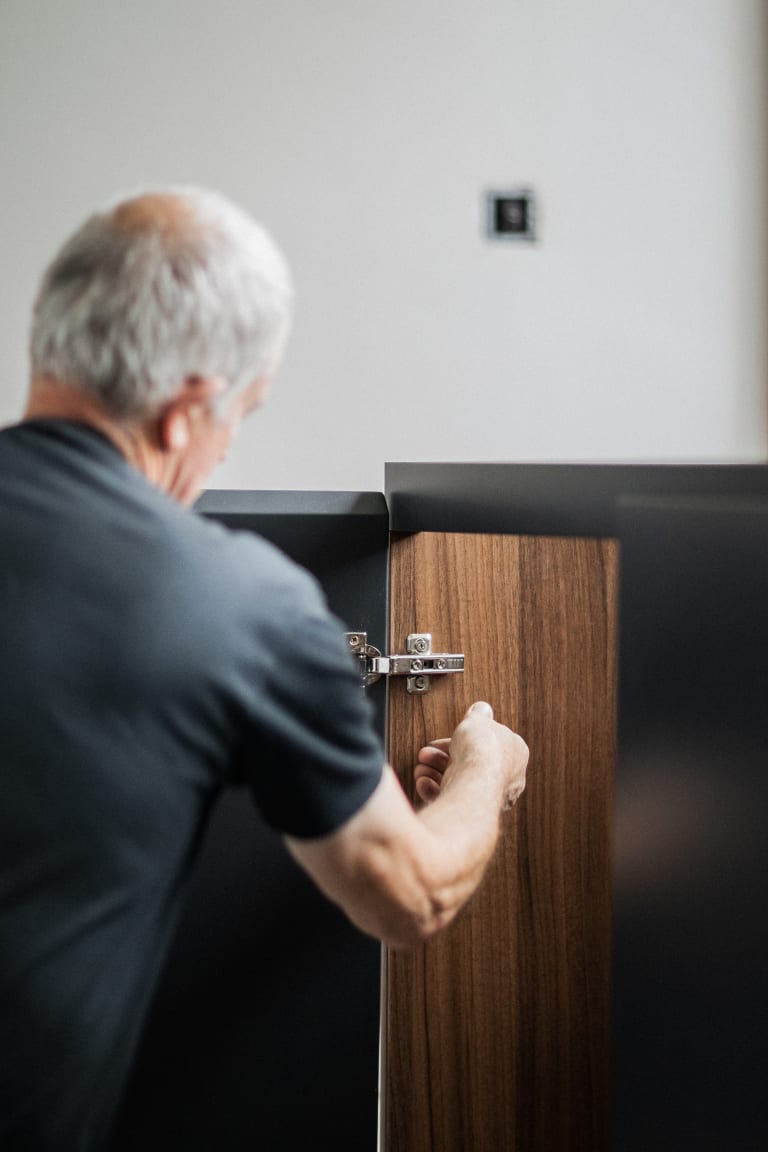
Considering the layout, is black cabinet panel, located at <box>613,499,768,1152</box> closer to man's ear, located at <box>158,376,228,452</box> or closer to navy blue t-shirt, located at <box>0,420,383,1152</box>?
navy blue t-shirt, located at <box>0,420,383,1152</box>

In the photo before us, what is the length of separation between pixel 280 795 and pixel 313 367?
1.25 meters

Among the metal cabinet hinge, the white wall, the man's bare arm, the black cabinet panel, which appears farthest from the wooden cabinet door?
the white wall

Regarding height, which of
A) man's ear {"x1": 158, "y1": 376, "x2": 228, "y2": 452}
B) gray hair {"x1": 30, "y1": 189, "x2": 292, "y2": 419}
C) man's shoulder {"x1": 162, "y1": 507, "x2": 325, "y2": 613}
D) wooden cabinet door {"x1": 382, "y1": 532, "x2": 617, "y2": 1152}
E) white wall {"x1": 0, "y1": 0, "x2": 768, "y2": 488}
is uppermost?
white wall {"x1": 0, "y1": 0, "x2": 768, "y2": 488}

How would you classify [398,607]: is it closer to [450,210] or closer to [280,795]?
[280,795]

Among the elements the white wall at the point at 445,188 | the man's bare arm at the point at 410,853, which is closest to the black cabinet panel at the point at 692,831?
the man's bare arm at the point at 410,853

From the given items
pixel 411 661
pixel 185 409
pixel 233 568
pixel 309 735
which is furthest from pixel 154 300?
pixel 411 661

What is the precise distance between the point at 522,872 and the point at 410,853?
0.50 m

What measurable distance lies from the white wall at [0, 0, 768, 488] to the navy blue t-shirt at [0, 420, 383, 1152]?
1180 mm

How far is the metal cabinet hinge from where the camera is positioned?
121 centimetres

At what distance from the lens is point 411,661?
122cm

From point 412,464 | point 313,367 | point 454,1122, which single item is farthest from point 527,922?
point 313,367

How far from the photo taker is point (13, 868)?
2.21 feet

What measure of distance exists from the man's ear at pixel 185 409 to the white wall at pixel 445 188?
1106 mm

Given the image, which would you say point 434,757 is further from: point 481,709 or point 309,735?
point 309,735
